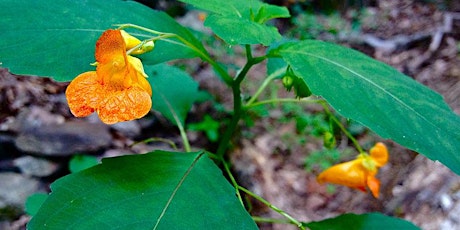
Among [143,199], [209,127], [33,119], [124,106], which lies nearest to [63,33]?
[124,106]

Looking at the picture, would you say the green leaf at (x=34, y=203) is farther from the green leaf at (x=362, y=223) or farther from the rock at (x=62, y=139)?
the green leaf at (x=362, y=223)

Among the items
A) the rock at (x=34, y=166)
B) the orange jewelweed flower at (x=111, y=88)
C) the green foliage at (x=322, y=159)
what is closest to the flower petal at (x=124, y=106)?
the orange jewelweed flower at (x=111, y=88)

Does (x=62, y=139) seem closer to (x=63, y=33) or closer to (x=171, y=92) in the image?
(x=171, y=92)

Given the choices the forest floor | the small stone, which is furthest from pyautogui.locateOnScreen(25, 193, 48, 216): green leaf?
the small stone

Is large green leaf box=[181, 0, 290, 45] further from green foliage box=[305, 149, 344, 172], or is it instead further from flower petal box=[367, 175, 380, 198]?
green foliage box=[305, 149, 344, 172]

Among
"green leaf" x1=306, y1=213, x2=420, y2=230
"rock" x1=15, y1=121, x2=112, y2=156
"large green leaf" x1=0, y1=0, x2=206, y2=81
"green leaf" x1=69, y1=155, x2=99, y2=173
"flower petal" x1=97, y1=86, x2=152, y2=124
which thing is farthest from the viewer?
"rock" x1=15, y1=121, x2=112, y2=156

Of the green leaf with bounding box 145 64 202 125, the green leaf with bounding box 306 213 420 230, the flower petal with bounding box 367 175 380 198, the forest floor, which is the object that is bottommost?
the forest floor
